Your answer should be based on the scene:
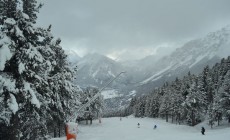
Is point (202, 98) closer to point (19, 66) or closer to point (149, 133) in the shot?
point (149, 133)

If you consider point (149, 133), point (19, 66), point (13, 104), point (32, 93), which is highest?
point (19, 66)

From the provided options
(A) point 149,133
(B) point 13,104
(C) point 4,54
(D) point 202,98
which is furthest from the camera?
(D) point 202,98

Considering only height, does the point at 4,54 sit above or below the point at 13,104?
above

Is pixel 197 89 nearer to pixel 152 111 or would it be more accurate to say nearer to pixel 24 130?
pixel 152 111

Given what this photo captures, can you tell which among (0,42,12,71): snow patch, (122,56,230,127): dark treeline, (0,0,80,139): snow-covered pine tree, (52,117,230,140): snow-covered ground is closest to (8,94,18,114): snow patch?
(0,0,80,139): snow-covered pine tree

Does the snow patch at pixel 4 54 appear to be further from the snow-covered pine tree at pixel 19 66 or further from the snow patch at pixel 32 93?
the snow patch at pixel 32 93

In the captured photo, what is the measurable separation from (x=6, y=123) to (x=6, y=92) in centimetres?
216

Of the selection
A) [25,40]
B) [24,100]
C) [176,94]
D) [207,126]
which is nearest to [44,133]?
[24,100]

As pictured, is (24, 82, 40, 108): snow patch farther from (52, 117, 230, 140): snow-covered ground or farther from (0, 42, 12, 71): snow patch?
(52, 117, 230, 140): snow-covered ground

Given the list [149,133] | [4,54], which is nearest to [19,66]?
[4,54]

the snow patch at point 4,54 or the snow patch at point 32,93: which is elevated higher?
the snow patch at point 4,54

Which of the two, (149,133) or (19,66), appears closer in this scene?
(19,66)

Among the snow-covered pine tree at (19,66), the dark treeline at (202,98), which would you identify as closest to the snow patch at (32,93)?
the snow-covered pine tree at (19,66)

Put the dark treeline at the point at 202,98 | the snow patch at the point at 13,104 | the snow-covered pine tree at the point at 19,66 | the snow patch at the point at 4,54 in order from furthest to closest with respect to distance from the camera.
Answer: the dark treeline at the point at 202,98 → the snow-covered pine tree at the point at 19,66 → the snow patch at the point at 4,54 → the snow patch at the point at 13,104
